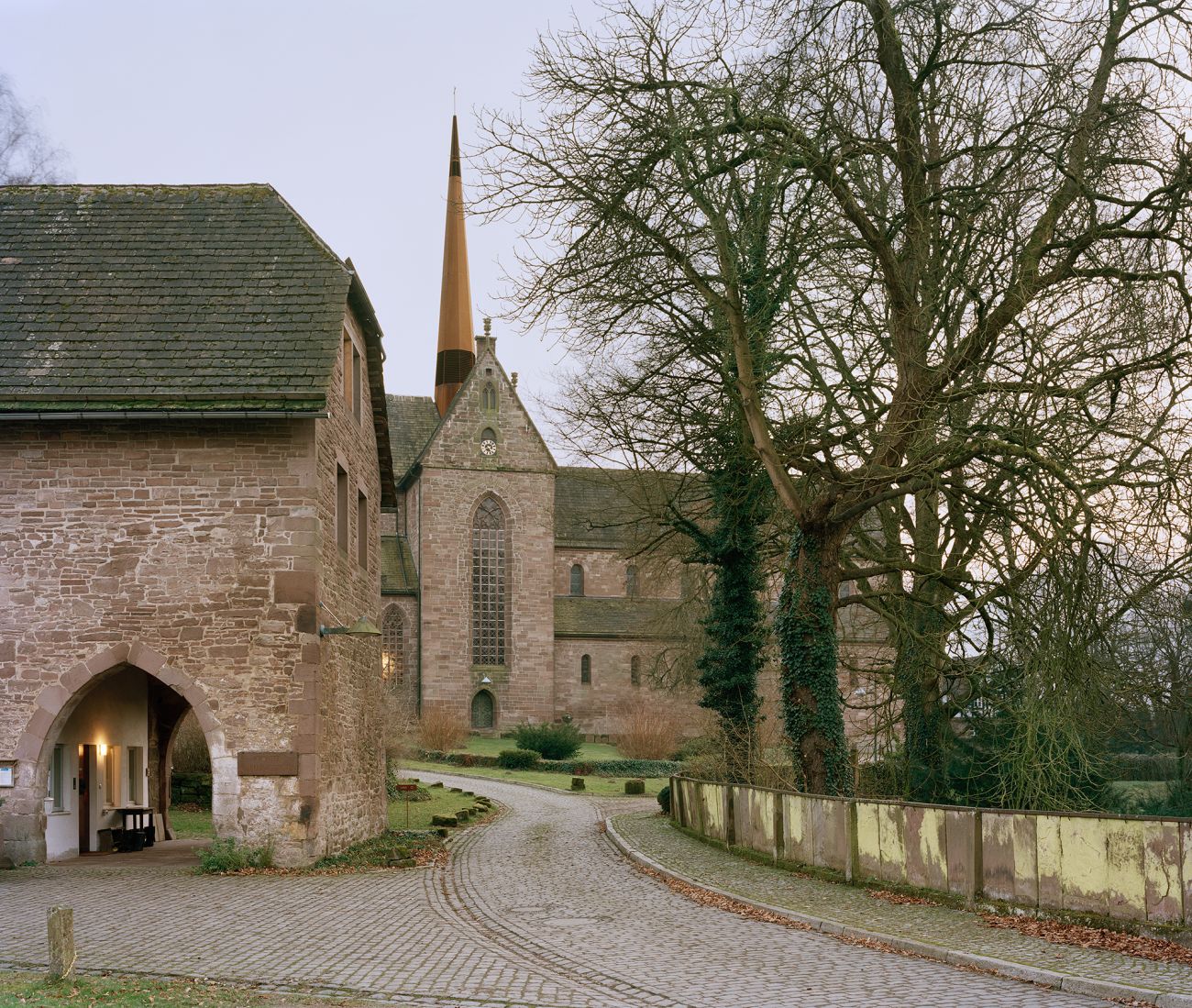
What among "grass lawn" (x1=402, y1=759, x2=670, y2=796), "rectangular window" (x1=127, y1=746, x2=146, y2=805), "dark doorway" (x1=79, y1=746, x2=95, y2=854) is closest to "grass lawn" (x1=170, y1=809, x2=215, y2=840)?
"rectangular window" (x1=127, y1=746, x2=146, y2=805)

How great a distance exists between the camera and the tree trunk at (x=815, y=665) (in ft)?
61.9

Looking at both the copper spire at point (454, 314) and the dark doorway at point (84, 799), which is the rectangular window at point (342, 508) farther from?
the copper spire at point (454, 314)

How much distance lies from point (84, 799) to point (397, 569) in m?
36.0

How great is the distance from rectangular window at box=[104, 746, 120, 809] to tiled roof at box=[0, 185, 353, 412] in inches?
271

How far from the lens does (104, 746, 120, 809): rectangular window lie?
2177cm

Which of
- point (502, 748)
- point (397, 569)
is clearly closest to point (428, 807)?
point (502, 748)

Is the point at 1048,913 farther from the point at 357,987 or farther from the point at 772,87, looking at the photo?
the point at 772,87

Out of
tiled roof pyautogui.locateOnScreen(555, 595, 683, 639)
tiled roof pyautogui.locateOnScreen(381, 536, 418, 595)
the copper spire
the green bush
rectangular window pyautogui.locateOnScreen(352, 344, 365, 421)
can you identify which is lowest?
the green bush

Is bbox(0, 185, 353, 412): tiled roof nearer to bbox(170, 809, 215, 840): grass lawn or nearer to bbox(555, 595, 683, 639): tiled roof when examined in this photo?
bbox(170, 809, 215, 840): grass lawn

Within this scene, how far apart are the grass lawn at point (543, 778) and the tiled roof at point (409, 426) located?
58.2ft

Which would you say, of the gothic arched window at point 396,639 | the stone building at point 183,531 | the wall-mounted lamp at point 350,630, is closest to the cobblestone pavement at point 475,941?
the stone building at point 183,531

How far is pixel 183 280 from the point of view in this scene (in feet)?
64.6

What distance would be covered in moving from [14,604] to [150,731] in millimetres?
6535

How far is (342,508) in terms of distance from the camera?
2094 cm
